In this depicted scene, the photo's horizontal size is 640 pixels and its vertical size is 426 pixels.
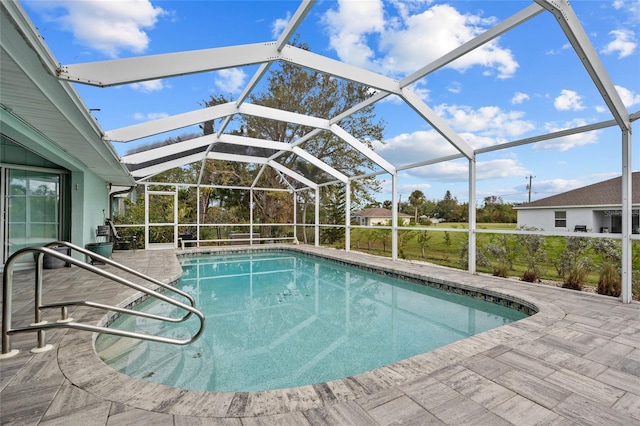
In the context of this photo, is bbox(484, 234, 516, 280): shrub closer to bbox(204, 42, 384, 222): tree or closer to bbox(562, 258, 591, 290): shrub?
bbox(562, 258, 591, 290): shrub

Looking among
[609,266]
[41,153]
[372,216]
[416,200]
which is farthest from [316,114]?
[609,266]

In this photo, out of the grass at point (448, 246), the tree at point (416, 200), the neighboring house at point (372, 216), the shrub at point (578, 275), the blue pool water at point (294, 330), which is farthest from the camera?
the neighboring house at point (372, 216)

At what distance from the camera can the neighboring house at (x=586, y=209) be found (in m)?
5.11

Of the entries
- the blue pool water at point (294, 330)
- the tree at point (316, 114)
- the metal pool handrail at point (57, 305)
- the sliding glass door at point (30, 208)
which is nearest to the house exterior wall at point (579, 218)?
the blue pool water at point (294, 330)

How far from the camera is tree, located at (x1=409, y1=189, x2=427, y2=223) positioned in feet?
32.2

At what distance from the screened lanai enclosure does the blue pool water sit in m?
2.22

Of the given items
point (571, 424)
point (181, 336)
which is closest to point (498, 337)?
point (571, 424)

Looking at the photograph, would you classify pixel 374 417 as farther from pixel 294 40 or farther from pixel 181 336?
pixel 294 40

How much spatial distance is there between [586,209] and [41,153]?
9.78 metres

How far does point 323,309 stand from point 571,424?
402cm

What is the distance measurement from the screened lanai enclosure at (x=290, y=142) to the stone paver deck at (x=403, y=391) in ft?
8.64

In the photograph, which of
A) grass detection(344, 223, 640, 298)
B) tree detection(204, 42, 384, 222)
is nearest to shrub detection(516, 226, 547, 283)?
grass detection(344, 223, 640, 298)

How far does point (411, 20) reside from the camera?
552 centimetres

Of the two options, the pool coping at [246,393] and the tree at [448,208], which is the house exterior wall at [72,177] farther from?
the tree at [448,208]
